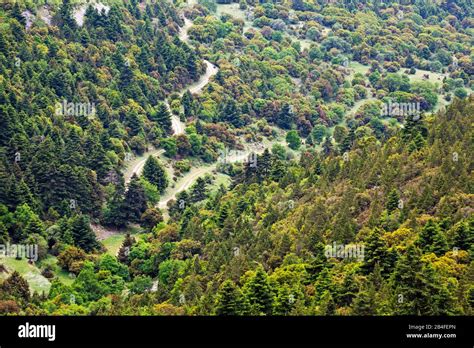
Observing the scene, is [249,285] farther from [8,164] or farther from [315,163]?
[8,164]

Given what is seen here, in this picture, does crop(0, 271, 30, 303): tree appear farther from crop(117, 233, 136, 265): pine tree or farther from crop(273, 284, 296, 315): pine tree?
crop(273, 284, 296, 315): pine tree

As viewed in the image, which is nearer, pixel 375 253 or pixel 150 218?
pixel 375 253

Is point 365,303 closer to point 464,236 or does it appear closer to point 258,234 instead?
point 464,236

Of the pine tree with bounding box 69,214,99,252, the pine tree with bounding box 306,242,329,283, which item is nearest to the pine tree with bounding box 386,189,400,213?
the pine tree with bounding box 306,242,329,283

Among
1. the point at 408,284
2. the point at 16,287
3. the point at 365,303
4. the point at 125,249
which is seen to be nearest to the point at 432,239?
the point at 408,284

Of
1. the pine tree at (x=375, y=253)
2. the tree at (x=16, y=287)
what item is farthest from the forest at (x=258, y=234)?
the tree at (x=16, y=287)

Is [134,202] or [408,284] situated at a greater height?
[408,284]

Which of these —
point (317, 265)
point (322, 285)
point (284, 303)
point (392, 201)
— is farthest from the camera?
point (392, 201)

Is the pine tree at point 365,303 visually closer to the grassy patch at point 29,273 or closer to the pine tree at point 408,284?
the pine tree at point 408,284
